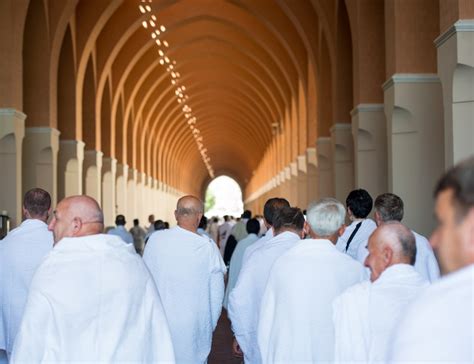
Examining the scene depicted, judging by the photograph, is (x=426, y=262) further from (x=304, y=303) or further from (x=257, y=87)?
(x=257, y=87)

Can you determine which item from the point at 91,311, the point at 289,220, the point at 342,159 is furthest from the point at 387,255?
the point at 342,159

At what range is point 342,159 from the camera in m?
20.5

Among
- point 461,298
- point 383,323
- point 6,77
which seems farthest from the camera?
point 6,77

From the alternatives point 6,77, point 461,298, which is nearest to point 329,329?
point 461,298

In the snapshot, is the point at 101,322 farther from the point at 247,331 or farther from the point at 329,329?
the point at 247,331

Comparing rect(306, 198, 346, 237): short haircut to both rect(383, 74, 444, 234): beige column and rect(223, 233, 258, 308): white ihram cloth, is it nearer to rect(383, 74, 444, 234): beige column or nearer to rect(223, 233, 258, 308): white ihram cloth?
rect(223, 233, 258, 308): white ihram cloth

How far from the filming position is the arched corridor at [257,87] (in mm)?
13102

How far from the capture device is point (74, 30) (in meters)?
23.0

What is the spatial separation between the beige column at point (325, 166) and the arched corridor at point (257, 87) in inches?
1.5

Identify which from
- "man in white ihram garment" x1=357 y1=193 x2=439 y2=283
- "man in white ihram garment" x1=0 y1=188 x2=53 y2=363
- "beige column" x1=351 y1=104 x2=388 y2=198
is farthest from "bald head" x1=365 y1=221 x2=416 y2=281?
"beige column" x1=351 y1=104 x2=388 y2=198

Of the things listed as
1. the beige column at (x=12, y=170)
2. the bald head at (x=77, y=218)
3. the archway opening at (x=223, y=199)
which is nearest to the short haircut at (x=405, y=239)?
the bald head at (x=77, y=218)

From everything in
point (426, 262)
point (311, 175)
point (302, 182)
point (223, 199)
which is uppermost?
point (223, 199)

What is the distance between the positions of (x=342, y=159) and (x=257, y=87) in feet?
71.0

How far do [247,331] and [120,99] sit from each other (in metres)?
26.7
